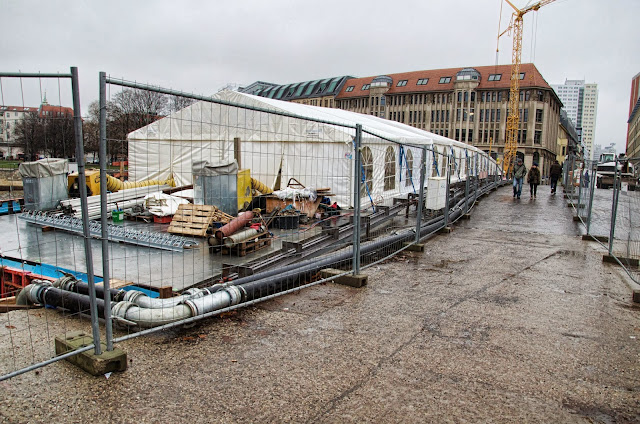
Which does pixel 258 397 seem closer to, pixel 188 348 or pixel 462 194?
pixel 188 348

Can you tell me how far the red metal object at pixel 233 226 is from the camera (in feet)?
28.1

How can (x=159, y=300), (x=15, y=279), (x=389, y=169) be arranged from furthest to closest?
(x=389, y=169) → (x=15, y=279) → (x=159, y=300)

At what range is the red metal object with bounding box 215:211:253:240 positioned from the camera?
8572 mm

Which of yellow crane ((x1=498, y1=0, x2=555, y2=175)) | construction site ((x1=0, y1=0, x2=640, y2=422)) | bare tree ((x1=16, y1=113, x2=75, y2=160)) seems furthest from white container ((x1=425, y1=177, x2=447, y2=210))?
yellow crane ((x1=498, y1=0, x2=555, y2=175))

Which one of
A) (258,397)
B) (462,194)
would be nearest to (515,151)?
(462,194)

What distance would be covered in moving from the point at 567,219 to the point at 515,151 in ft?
201

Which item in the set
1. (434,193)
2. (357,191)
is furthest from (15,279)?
(434,193)

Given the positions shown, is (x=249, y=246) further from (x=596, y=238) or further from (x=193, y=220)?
(x=596, y=238)

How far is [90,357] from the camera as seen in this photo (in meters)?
3.15

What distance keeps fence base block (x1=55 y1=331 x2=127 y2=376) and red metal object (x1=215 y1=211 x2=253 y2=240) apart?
5173mm

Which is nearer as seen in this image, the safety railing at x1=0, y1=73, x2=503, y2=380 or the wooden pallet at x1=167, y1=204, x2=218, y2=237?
the safety railing at x1=0, y1=73, x2=503, y2=380

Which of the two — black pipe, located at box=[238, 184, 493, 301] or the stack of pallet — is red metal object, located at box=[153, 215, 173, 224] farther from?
black pipe, located at box=[238, 184, 493, 301]

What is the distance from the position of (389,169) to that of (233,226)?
10.7 metres

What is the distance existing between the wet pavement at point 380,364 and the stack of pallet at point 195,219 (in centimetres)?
516
